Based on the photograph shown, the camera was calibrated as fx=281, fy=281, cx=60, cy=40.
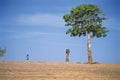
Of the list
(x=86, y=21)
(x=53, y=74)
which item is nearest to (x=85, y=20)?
(x=86, y=21)

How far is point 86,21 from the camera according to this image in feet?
142

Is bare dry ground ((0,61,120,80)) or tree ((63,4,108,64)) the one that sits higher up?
tree ((63,4,108,64))

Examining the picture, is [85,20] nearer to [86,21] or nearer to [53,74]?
[86,21]

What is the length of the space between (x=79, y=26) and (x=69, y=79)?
30.2 meters

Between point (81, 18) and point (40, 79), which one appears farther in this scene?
point (81, 18)

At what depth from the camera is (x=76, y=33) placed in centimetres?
4325

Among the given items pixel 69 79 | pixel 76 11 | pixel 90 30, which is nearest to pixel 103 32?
pixel 90 30

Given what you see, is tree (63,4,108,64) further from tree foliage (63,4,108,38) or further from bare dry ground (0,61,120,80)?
bare dry ground (0,61,120,80)

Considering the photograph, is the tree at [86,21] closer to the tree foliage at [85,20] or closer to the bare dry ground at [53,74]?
the tree foliage at [85,20]

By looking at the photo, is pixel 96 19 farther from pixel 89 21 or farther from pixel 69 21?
pixel 69 21

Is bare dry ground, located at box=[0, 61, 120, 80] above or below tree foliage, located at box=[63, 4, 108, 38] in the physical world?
below

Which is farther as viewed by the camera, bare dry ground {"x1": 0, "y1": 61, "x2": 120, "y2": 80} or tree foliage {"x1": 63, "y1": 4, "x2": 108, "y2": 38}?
tree foliage {"x1": 63, "y1": 4, "x2": 108, "y2": 38}

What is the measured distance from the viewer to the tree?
43.1 m

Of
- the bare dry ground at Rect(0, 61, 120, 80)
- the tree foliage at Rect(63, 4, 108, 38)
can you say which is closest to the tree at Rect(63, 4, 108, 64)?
the tree foliage at Rect(63, 4, 108, 38)
